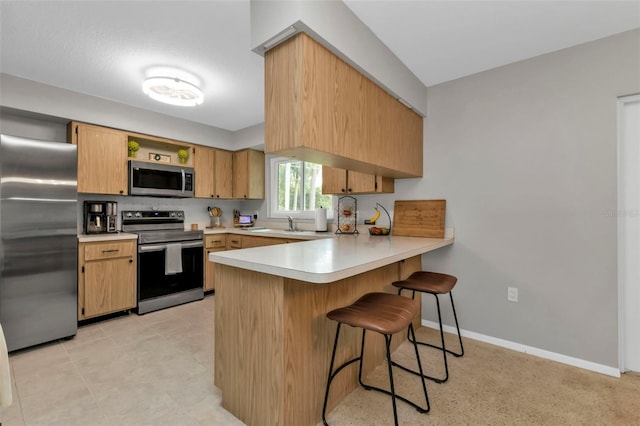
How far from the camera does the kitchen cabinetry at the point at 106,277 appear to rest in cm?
285

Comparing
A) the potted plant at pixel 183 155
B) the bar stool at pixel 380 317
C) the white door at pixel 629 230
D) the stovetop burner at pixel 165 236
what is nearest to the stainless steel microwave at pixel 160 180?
the potted plant at pixel 183 155

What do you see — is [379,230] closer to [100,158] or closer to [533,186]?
[533,186]

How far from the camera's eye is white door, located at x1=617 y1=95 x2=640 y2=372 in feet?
6.66

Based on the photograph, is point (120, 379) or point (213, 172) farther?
point (213, 172)

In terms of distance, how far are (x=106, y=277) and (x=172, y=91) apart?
6.76 ft

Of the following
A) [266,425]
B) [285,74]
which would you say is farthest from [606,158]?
[266,425]

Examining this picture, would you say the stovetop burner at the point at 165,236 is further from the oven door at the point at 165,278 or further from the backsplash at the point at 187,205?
the backsplash at the point at 187,205

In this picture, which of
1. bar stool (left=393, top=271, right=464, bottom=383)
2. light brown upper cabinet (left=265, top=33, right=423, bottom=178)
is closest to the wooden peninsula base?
bar stool (left=393, top=271, right=464, bottom=383)

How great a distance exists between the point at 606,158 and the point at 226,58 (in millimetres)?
3029

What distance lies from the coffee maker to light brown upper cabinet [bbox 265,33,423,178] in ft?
8.78

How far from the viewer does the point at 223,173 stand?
447cm

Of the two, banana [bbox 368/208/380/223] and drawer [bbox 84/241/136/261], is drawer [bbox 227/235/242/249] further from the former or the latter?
banana [bbox 368/208/380/223]

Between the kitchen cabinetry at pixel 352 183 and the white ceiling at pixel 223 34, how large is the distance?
1062 millimetres

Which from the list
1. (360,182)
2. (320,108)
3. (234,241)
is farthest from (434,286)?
(234,241)
